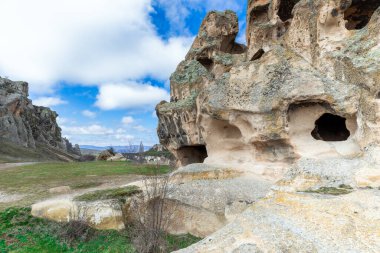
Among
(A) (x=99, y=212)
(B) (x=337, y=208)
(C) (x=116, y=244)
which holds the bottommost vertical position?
(C) (x=116, y=244)

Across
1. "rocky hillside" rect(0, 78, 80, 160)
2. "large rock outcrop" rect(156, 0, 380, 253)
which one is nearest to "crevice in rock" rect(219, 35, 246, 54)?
"large rock outcrop" rect(156, 0, 380, 253)

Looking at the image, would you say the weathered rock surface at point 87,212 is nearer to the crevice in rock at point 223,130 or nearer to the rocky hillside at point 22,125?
the crevice in rock at point 223,130

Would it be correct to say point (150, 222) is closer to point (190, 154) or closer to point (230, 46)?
point (190, 154)

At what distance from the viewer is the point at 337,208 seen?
16.5ft

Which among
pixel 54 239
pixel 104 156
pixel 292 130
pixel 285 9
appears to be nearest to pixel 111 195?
pixel 54 239

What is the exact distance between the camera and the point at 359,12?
1495cm

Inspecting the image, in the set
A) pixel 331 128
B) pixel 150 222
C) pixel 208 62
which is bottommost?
pixel 150 222

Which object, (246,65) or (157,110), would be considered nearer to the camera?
(246,65)

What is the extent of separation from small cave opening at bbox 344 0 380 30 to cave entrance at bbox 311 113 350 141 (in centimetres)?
537

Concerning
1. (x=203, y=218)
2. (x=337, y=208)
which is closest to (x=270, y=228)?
(x=337, y=208)

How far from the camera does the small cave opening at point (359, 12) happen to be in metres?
14.6

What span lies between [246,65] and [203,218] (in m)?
6.92

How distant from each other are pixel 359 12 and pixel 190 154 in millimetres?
13608

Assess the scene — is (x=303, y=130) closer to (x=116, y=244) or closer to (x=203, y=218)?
(x=203, y=218)
